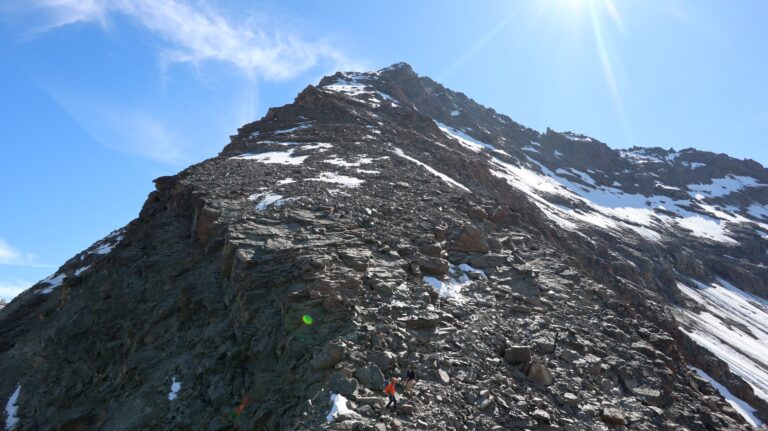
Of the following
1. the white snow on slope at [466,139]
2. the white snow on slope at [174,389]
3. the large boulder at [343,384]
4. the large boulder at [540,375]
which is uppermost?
the white snow on slope at [466,139]

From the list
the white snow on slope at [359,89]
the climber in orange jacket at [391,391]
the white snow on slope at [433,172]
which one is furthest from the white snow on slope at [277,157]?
the white snow on slope at [359,89]

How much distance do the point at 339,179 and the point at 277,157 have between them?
757 centimetres

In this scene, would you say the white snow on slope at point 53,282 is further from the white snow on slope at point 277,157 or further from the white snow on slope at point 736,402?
the white snow on slope at point 736,402

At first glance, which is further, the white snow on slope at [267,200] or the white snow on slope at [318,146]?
the white snow on slope at [318,146]

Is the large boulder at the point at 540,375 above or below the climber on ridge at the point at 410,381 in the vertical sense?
above

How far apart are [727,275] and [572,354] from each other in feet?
200

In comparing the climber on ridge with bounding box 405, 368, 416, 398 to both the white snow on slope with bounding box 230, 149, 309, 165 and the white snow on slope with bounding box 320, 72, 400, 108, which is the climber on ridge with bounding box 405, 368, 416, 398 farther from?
the white snow on slope with bounding box 320, 72, 400, 108

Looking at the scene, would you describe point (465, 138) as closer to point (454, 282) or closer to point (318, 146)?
point (318, 146)

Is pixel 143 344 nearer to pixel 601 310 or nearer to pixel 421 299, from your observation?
pixel 421 299

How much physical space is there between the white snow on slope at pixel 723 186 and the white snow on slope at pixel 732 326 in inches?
2326

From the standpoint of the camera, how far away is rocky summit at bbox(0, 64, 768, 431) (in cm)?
1095

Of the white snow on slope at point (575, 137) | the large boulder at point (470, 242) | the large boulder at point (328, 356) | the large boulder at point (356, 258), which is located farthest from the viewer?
the white snow on slope at point (575, 137)

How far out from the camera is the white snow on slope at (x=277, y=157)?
29484 mm

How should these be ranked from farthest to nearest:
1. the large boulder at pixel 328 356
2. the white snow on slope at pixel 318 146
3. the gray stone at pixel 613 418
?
1. the white snow on slope at pixel 318 146
2. the gray stone at pixel 613 418
3. the large boulder at pixel 328 356
